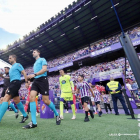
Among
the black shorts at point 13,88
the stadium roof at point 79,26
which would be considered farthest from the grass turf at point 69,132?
the stadium roof at point 79,26

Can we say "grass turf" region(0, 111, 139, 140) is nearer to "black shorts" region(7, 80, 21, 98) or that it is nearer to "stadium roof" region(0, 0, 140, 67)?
"black shorts" region(7, 80, 21, 98)

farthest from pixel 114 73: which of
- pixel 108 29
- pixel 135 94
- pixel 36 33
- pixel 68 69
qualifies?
pixel 36 33

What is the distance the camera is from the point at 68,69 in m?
27.0

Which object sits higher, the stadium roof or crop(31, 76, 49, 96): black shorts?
the stadium roof

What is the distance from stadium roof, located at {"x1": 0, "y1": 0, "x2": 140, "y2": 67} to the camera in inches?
698

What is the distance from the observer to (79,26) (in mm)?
20891

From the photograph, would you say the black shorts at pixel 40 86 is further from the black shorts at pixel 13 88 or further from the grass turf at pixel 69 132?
the grass turf at pixel 69 132

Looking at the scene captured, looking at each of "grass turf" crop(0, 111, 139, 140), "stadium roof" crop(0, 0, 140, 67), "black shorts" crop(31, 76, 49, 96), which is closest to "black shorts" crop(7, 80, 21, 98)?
"black shorts" crop(31, 76, 49, 96)

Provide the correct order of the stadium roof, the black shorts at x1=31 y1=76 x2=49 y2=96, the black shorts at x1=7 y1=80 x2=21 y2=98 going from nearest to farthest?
1. the black shorts at x1=31 y1=76 x2=49 y2=96
2. the black shorts at x1=7 y1=80 x2=21 y2=98
3. the stadium roof

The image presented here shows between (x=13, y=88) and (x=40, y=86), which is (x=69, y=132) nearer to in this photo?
(x=40, y=86)

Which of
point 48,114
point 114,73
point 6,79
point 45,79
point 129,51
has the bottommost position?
point 48,114

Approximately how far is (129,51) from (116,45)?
17.1 meters

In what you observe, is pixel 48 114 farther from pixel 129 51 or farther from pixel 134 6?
pixel 134 6

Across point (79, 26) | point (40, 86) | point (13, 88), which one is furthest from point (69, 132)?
point (79, 26)
